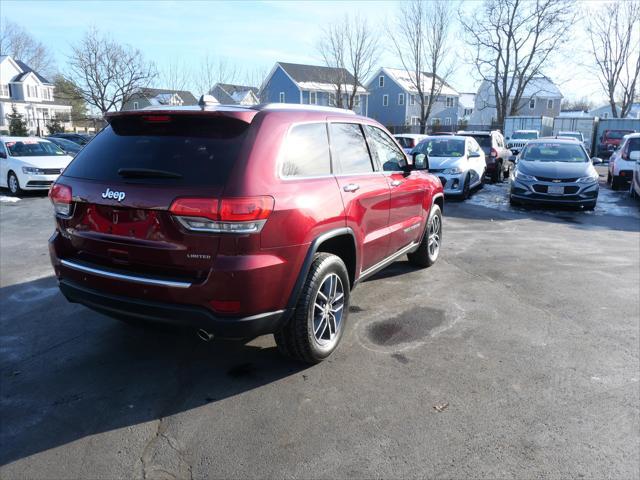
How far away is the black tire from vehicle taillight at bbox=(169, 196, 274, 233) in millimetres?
3595

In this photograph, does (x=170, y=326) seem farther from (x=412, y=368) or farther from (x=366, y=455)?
(x=412, y=368)

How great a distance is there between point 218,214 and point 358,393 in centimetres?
157

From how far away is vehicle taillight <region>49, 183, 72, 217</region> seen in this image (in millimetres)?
3371

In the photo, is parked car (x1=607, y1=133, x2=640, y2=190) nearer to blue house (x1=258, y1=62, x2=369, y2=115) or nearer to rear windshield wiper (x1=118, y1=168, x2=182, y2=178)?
rear windshield wiper (x1=118, y1=168, x2=182, y2=178)

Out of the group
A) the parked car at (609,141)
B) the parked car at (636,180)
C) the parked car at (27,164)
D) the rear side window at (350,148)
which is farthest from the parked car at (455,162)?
the parked car at (609,141)

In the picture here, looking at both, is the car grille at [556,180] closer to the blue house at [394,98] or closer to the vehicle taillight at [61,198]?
the vehicle taillight at [61,198]

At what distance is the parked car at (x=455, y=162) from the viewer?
1272cm

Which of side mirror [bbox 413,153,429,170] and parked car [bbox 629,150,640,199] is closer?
side mirror [bbox 413,153,429,170]

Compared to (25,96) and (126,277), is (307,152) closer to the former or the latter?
(126,277)

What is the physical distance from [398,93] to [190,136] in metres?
57.3

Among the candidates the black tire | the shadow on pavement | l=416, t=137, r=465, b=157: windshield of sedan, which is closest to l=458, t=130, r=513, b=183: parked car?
l=416, t=137, r=465, b=157: windshield of sedan

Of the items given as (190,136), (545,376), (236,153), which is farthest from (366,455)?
(190,136)

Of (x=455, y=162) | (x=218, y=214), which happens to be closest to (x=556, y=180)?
(x=455, y=162)

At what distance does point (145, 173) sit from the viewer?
308cm
